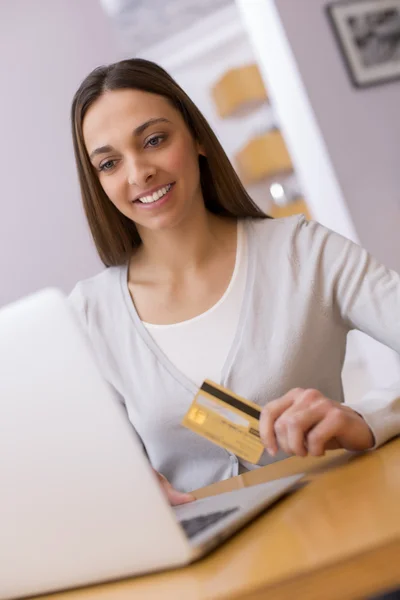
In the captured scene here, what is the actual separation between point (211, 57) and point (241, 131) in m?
0.71

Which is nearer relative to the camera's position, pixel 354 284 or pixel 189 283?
pixel 354 284

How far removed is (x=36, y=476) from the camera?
63 cm

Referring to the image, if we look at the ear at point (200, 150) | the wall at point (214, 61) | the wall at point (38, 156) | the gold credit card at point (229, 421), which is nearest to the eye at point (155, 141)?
the ear at point (200, 150)

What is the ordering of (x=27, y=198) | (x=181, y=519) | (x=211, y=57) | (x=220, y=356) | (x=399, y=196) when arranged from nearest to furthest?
(x=181, y=519) < (x=220, y=356) < (x=27, y=198) < (x=399, y=196) < (x=211, y=57)

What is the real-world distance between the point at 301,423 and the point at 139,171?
659 millimetres

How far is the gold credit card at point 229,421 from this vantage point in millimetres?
947

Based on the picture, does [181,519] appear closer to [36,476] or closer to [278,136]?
[36,476]

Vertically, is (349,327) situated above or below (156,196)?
below

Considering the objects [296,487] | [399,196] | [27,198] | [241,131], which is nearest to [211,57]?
[241,131]

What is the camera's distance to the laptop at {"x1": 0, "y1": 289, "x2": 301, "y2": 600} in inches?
23.3

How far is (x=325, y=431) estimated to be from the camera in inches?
35.3


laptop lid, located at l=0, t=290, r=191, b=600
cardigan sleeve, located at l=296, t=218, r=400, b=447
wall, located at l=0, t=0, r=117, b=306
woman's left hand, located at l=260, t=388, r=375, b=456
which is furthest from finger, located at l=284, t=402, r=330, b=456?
wall, located at l=0, t=0, r=117, b=306

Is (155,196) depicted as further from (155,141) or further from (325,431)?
(325,431)

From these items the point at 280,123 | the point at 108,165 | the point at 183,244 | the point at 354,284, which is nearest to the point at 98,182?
the point at 108,165
